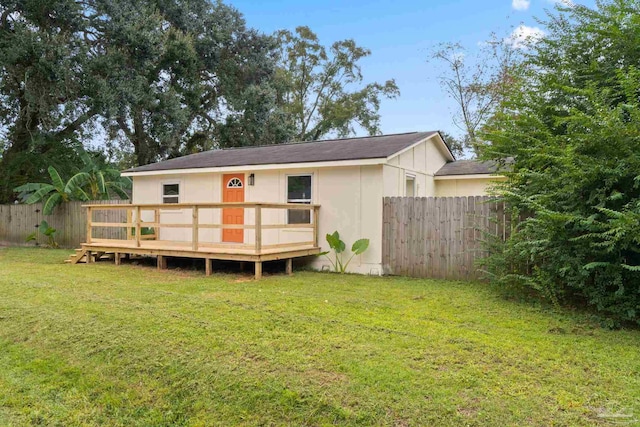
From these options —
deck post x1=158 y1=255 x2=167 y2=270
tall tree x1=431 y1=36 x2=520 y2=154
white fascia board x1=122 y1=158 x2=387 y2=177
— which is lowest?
deck post x1=158 y1=255 x2=167 y2=270

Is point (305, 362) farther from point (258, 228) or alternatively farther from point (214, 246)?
point (214, 246)

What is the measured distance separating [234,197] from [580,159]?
835 centimetres

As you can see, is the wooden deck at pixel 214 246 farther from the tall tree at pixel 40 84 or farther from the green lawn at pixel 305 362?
the tall tree at pixel 40 84

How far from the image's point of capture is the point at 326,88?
31.8 meters

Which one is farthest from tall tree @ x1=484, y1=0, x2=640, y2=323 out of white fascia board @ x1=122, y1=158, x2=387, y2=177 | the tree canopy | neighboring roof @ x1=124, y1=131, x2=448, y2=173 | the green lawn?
the tree canopy

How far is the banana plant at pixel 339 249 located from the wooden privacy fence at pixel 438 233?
0.55 m

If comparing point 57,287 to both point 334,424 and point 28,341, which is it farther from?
point 334,424

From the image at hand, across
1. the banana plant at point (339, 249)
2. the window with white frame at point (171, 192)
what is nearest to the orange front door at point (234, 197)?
the window with white frame at point (171, 192)

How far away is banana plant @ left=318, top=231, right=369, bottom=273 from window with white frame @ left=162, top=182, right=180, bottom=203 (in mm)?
5282

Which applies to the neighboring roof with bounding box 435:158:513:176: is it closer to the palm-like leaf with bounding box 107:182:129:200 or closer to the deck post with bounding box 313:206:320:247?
the deck post with bounding box 313:206:320:247

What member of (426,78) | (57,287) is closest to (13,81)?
(57,287)

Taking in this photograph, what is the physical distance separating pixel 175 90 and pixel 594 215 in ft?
60.6

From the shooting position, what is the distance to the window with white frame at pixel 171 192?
12.6 m

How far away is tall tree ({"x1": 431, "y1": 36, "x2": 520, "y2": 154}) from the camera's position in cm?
2359
